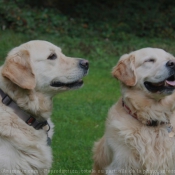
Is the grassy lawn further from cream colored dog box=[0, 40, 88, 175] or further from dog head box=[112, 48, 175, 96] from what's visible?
dog head box=[112, 48, 175, 96]

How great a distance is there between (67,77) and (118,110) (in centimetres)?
65

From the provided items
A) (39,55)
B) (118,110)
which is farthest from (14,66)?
(118,110)

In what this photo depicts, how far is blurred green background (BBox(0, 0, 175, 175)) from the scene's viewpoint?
7566mm

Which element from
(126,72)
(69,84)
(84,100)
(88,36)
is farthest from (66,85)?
(88,36)

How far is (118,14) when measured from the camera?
59.0 feet

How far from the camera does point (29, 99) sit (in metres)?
4.31

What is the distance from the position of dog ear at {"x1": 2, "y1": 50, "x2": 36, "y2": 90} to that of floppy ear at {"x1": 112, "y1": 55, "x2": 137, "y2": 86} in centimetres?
94

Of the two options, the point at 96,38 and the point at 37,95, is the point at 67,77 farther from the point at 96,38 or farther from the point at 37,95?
the point at 96,38

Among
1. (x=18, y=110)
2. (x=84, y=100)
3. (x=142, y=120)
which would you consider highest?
(x=18, y=110)

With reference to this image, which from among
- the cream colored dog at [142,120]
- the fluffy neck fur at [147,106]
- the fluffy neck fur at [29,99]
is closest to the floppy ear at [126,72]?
the cream colored dog at [142,120]

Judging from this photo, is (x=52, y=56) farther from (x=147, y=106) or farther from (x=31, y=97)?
(x=147, y=106)

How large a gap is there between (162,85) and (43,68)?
3.88 feet

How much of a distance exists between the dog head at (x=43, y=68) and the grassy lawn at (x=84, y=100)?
1408 millimetres

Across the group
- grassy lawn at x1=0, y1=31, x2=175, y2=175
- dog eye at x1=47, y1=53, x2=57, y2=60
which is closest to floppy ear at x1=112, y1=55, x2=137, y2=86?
dog eye at x1=47, y1=53, x2=57, y2=60
